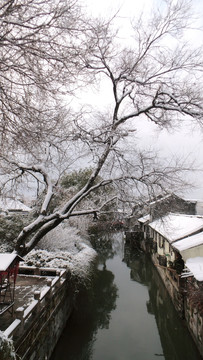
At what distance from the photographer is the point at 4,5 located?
2.63 meters

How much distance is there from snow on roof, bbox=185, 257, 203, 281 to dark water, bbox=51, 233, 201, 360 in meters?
3.16

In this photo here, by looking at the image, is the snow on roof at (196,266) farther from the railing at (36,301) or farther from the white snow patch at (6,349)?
the white snow patch at (6,349)

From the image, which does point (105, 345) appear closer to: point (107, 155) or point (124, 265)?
point (107, 155)

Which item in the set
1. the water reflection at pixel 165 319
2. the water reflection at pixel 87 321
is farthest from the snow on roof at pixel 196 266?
the water reflection at pixel 87 321

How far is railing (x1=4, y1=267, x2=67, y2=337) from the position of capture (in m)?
6.91

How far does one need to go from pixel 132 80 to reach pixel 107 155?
8.04 ft

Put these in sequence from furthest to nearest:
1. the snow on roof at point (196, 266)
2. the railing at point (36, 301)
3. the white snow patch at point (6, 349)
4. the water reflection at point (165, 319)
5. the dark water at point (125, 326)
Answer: the water reflection at point (165, 319)
the dark water at point (125, 326)
the snow on roof at point (196, 266)
the railing at point (36, 301)
the white snow patch at point (6, 349)

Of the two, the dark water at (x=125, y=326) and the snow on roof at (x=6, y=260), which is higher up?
the snow on roof at (x=6, y=260)

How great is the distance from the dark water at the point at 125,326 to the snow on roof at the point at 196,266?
3165 millimetres

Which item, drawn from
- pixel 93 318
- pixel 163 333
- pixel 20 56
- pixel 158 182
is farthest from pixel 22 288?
pixel 20 56

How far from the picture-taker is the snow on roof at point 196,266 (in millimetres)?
9243

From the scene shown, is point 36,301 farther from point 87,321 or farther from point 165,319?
point 165,319

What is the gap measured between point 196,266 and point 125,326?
15.4 ft

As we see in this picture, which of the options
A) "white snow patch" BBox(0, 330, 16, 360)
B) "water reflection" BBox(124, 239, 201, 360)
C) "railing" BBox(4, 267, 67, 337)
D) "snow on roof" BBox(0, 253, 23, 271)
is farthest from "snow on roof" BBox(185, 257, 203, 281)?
"white snow patch" BBox(0, 330, 16, 360)
